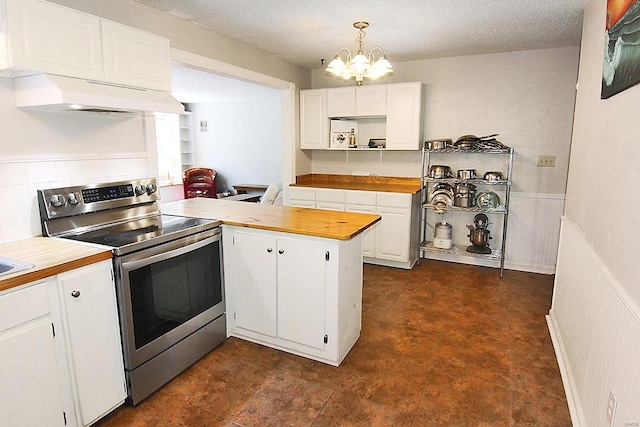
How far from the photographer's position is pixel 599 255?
179 centimetres

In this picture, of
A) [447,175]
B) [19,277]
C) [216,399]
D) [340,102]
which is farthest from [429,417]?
[340,102]

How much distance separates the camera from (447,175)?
416cm

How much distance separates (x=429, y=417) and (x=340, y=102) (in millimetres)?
3533

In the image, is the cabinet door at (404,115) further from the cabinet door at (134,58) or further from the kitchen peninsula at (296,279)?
the cabinet door at (134,58)

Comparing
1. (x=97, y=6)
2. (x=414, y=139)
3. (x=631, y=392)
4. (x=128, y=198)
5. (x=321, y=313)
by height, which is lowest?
(x=321, y=313)

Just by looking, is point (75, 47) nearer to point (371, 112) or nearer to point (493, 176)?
point (371, 112)

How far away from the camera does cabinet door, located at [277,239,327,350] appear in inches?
89.3

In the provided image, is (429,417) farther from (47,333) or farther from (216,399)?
(47,333)

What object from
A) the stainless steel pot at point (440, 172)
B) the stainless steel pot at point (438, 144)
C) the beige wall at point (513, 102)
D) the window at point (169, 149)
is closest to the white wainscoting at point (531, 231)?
the beige wall at point (513, 102)

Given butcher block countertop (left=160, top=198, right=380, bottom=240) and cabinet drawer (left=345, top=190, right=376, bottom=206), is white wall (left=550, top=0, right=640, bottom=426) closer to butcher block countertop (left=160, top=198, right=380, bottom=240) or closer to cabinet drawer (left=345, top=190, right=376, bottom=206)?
butcher block countertop (left=160, top=198, right=380, bottom=240)

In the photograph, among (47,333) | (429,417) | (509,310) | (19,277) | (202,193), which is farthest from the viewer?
(202,193)

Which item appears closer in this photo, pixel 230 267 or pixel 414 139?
pixel 230 267

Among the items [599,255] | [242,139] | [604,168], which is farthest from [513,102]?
[242,139]

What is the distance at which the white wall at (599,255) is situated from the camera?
1.34 m
